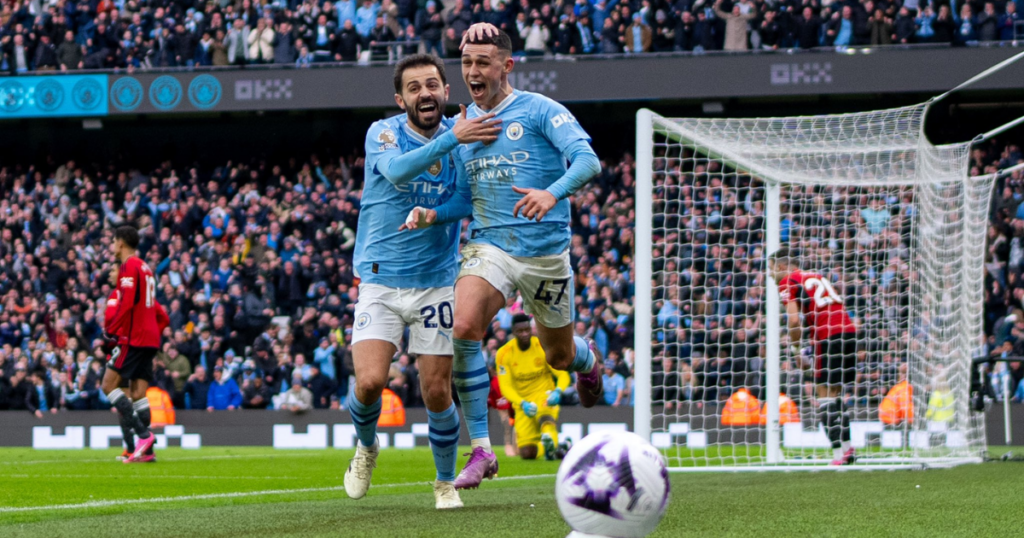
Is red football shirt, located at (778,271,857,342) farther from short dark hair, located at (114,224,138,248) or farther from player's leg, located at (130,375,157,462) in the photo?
player's leg, located at (130,375,157,462)

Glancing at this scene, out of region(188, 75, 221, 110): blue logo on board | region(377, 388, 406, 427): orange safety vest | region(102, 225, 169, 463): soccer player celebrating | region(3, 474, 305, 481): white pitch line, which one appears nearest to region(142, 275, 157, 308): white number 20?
region(102, 225, 169, 463): soccer player celebrating

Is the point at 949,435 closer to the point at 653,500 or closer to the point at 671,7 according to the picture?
the point at 653,500

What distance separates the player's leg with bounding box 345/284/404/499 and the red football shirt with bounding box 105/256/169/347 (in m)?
5.12

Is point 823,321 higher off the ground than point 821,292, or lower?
lower

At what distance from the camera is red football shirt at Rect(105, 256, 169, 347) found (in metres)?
11.0

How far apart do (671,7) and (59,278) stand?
1208 cm

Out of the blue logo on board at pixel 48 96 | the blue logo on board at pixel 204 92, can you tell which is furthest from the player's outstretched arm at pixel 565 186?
the blue logo on board at pixel 48 96

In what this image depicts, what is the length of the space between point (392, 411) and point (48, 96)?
11.7m

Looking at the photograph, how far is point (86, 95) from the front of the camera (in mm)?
24797

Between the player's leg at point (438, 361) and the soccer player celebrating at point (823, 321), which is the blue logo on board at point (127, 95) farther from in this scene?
the player's leg at point (438, 361)

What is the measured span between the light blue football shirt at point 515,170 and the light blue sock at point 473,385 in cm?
57

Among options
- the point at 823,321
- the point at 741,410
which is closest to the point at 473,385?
the point at 823,321

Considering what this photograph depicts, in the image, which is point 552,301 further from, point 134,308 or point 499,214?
point 134,308

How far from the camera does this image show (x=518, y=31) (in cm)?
2361
